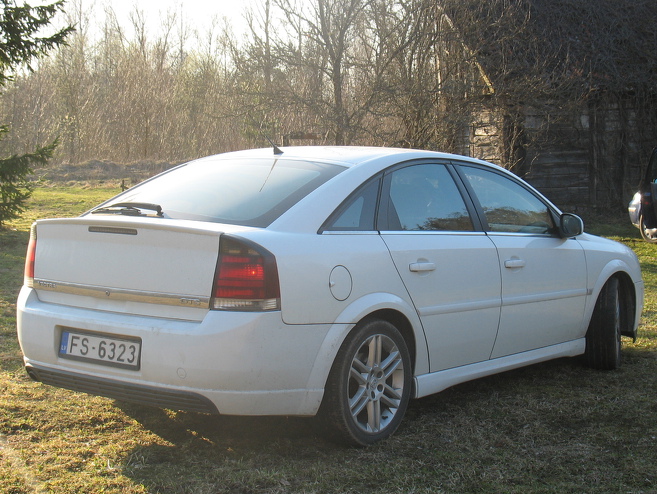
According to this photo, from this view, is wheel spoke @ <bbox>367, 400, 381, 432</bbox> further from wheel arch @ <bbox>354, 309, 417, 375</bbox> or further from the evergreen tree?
the evergreen tree

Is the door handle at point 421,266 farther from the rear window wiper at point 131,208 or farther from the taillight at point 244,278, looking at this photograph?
the rear window wiper at point 131,208

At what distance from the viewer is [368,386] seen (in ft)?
13.2

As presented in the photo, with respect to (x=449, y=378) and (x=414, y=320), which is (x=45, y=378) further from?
(x=449, y=378)

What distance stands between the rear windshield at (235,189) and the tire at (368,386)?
2.43ft

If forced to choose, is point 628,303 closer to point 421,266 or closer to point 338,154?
point 421,266

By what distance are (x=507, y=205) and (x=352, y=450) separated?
6.89 ft

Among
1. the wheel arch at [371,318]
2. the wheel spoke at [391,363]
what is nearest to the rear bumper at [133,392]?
the wheel arch at [371,318]

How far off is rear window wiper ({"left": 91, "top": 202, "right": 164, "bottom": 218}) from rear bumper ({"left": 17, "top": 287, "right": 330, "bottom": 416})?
21.4 inches

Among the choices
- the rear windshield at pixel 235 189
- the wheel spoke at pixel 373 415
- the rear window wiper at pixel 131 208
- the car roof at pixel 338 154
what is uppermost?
the car roof at pixel 338 154

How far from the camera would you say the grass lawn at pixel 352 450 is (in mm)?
3500

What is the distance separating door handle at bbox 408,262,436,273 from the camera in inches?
166

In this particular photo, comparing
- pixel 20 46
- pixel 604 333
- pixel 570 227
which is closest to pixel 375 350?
pixel 570 227

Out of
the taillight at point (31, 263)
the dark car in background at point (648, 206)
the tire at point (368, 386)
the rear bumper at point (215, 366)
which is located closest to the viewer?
the rear bumper at point (215, 366)

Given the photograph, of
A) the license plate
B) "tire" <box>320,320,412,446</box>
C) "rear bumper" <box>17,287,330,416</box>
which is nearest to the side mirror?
"tire" <box>320,320,412,446</box>
